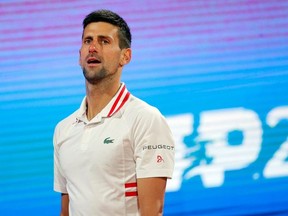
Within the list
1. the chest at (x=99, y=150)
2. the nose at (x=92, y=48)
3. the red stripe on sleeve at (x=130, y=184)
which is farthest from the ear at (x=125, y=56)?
the red stripe on sleeve at (x=130, y=184)

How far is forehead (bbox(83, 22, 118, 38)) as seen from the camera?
2.00 metres

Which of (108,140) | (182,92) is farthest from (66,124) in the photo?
(182,92)

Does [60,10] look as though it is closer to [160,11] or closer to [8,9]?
[8,9]

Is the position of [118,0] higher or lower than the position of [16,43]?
higher

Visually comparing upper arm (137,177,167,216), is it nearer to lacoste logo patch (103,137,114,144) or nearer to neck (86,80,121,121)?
lacoste logo patch (103,137,114,144)

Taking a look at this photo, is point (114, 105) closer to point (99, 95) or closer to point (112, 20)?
point (99, 95)

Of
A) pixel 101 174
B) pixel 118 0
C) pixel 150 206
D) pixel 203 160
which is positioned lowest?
pixel 150 206

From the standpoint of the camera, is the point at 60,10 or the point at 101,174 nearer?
the point at 101,174

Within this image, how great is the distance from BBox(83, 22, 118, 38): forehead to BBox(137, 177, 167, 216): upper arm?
527 millimetres

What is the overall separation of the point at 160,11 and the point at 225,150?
0.74m

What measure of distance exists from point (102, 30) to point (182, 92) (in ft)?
2.85

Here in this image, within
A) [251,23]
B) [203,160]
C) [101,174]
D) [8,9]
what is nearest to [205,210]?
[203,160]

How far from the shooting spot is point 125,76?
2.79m

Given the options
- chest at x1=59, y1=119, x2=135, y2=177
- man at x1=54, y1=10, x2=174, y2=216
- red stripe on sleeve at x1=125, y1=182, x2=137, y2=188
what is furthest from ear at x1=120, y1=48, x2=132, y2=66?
red stripe on sleeve at x1=125, y1=182, x2=137, y2=188
